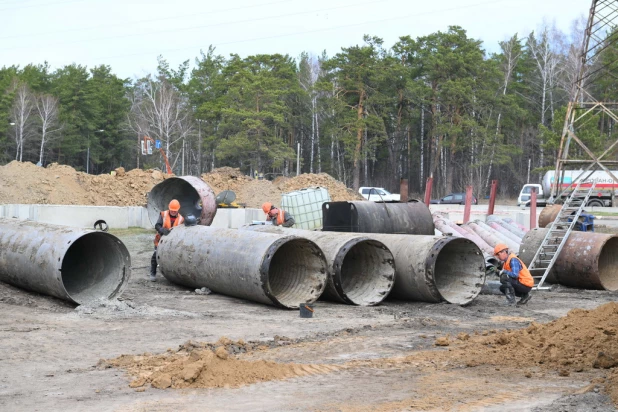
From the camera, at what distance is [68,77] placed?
72875mm

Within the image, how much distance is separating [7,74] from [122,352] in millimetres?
73739

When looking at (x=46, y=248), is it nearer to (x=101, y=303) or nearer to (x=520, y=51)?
(x=101, y=303)

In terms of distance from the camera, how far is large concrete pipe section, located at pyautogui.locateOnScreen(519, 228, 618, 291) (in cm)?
1546

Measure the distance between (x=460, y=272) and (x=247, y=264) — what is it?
397 centimetres

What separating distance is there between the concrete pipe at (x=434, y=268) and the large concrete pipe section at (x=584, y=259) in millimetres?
3286

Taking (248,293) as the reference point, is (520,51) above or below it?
above

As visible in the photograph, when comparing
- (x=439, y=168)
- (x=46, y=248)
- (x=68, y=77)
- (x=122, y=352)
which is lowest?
(x=122, y=352)

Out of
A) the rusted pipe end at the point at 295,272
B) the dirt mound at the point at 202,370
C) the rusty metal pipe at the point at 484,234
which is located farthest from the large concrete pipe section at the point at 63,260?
the rusty metal pipe at the point at 484,234

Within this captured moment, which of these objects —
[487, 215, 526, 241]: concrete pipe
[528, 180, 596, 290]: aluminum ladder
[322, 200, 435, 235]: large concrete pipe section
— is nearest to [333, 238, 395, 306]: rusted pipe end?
[322, 200, 435, 235]: large concrete pipe section

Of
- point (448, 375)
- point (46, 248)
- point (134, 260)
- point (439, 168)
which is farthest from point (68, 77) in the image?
point (448, 375)

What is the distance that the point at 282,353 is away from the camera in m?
8.53

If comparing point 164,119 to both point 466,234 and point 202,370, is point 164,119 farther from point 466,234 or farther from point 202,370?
point 202,370

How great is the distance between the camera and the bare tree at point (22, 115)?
62906 millimetres

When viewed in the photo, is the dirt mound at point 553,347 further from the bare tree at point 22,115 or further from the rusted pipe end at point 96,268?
the bare tree at point 22,115
